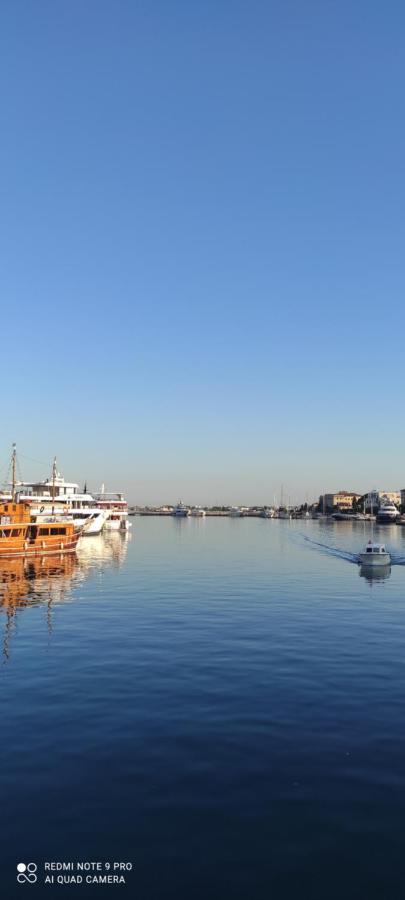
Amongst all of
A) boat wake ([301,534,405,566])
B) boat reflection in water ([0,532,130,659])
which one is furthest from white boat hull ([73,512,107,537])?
boat wake ([301,534,405,566])

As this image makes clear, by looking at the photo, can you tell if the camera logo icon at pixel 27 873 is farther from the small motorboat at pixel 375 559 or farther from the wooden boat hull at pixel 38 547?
the wooden boat hull at pixel 38 547

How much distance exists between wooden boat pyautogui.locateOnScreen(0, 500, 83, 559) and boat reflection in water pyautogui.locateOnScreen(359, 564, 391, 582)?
47087 mm

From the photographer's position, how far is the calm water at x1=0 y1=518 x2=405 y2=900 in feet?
42.3

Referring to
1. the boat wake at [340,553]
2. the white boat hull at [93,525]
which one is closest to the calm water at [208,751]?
the boat wake at [340,553]

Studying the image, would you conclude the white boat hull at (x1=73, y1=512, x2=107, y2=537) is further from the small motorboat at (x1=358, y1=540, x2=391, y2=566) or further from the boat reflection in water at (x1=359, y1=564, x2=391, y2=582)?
the boat reflection in water at (x1=359, y1=564, x2=391, y2=582)

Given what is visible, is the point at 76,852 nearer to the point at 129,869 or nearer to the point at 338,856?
the point at 129,869

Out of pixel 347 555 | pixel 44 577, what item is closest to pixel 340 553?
pixel 347 555

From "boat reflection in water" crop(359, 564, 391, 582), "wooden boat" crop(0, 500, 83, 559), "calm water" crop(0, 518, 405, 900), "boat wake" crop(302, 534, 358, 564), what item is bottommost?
"boat wake" crop(302, 534, 358, 564)

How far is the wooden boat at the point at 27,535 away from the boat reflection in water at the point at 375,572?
47.1 metres

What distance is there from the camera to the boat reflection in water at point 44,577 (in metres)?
45.7

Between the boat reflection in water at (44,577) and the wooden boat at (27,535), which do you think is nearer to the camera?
the boat reflection in water at (44,577)

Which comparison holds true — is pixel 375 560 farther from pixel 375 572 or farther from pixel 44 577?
pixel 44 577

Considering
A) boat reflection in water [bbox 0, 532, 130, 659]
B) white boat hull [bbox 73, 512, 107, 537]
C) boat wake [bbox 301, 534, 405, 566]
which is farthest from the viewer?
white boat hull [bbox 73, 512, 107, 537]

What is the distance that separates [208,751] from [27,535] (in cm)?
7534
